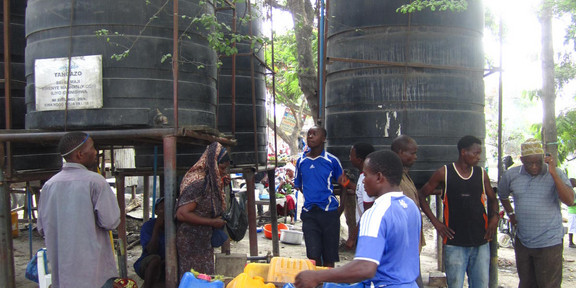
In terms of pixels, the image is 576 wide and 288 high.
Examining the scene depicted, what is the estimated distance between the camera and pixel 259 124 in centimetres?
754

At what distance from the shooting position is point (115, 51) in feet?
13.1

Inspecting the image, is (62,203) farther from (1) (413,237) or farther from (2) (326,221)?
(2) (326,221)

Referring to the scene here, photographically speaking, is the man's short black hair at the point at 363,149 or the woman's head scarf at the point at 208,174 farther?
the man's short black hair at the point at 363,149

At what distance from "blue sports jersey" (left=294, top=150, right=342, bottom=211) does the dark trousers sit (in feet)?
6.40

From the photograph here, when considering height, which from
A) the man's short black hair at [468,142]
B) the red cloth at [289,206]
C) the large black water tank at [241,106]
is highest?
the large black water tank at [241,106]

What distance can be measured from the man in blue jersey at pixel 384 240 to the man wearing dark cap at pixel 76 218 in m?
1.62

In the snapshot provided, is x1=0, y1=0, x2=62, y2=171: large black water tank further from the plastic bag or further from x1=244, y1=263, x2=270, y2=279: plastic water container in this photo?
x1=244, y1=263, x2=270, y2=279: plastic water container

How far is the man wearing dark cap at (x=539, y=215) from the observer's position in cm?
449

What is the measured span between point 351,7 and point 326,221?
2.34 m

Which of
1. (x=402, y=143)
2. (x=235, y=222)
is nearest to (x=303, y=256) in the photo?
(x=235, y=222)

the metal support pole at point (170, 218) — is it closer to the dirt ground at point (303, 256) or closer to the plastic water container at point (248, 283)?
the plastic water container at point (248, 283)

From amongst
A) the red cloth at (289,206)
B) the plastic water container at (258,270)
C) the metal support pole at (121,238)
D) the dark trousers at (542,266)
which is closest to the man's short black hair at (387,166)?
the plastic water container at (258,270)

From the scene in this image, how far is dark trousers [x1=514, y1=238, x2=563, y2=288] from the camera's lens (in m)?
4.49

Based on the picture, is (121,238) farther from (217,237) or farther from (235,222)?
(217,237)
